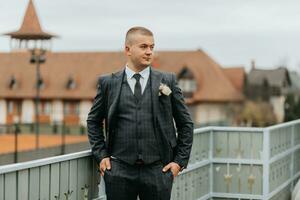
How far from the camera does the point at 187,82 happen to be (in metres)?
74.1

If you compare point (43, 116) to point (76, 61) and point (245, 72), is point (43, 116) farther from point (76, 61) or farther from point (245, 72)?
point (245, 72)

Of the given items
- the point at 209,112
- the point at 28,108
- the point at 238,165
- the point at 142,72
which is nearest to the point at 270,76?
the point at 209,112

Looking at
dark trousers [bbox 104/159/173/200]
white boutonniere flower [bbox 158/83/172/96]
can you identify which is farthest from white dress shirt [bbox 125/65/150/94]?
dark trousers [bbox 104/159/173/200]

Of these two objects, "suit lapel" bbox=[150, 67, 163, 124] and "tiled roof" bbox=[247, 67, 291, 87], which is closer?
"suit lapel" bbox=[150, 67, 163, 124]

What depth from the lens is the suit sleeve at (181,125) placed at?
18.3ft

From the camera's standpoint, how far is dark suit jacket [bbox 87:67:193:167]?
5477mm

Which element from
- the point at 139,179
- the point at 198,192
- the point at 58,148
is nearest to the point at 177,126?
the point at 139,179

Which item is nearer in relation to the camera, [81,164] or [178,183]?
[81,164]

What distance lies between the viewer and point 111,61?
252ft

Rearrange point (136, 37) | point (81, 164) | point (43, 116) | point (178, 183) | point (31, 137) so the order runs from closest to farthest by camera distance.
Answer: point (136, 37) → point (81, 164) → point (178, 183) → point (31, 137) → point (43, 116)

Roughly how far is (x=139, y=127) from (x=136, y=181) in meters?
0.35

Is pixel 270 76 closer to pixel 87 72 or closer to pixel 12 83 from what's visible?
pixel 87 72

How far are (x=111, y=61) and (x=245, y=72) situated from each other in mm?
12284

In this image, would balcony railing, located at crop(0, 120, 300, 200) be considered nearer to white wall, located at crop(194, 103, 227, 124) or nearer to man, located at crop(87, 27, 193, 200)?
man, located at crop(87, 27, 193, 200)
